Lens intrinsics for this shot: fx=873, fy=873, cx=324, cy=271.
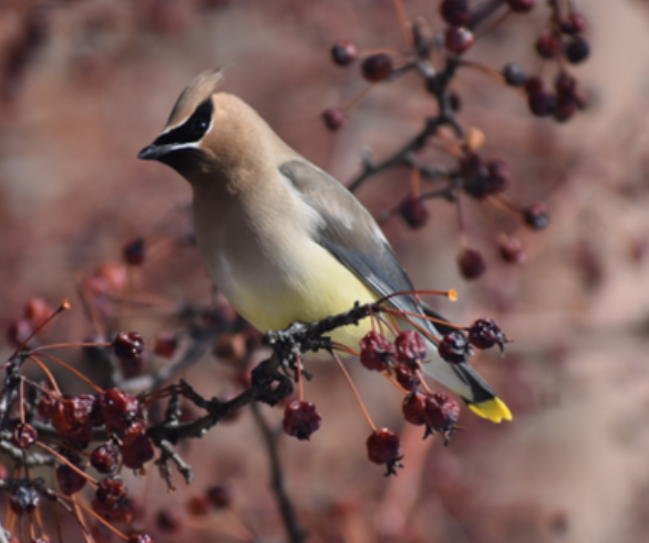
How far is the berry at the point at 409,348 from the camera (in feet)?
6.03

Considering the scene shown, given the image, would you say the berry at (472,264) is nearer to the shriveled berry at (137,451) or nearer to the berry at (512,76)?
the berry at (512,76)

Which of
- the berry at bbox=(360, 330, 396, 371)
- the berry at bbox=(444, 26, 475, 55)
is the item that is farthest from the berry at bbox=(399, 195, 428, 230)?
the berry at bbox=(360, 330, 396, 371)

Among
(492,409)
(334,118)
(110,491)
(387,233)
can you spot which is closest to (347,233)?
(334,118)

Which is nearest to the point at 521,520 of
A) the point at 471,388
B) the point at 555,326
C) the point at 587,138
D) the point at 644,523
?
the point at 644,523

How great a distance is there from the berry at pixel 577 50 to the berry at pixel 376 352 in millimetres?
1447

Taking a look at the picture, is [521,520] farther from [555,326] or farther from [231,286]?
[231,286]

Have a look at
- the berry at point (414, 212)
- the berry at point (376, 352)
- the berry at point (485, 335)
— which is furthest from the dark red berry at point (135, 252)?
the berry at point (485, 335)

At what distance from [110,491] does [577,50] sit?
1.99 meters

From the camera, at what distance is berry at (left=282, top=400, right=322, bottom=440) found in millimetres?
1948

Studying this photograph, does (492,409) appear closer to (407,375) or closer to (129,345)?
(407,375)

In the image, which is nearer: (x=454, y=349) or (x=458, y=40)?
(x=454, y=349)

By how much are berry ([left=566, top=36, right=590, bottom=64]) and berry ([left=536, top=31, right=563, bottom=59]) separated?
38mm

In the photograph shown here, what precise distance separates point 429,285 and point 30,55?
358 centimetres

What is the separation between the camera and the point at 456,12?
9.20 feet
